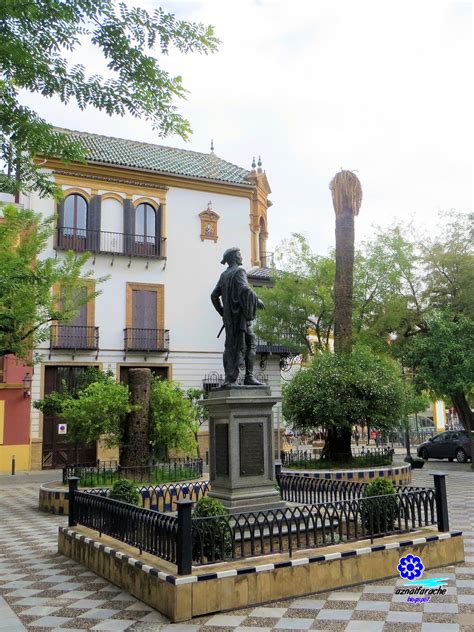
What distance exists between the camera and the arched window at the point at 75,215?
2555 centimetres

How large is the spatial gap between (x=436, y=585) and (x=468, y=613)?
0.95 m

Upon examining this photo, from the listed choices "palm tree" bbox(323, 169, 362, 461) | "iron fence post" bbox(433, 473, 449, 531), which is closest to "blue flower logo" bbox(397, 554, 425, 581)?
"iron fence post" bbox(433, 473, 449, 531)

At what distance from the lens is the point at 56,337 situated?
2458cm

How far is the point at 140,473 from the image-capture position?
13.5 m

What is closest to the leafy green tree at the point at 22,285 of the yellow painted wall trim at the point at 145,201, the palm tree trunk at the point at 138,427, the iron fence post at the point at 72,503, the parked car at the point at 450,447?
the palm tree trunk at the point at 138,427

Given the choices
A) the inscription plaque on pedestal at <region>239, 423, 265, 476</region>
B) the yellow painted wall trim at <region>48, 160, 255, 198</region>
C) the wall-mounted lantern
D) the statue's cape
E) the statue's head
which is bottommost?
the inscription plaque on pedestal at <region>239, 423, 265, 476</region>

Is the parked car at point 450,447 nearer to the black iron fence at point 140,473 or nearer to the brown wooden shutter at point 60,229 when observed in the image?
the black iron fence at point 140,473

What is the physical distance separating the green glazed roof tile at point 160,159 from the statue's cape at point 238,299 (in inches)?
748

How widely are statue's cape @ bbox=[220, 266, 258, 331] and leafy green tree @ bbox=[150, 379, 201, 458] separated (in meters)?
5.76

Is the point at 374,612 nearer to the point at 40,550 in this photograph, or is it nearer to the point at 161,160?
the point at 40,550

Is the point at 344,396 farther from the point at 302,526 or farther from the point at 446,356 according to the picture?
the point at 302,526

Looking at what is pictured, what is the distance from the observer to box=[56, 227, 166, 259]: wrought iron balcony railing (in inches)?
997

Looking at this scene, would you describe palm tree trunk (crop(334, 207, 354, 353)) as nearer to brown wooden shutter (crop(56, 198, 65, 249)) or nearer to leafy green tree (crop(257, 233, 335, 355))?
leafy green tree (crop(257, 233, 335, 355))

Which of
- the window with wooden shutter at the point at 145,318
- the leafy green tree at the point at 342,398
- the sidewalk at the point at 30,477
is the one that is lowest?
the sidewalk at the point at 30,477
